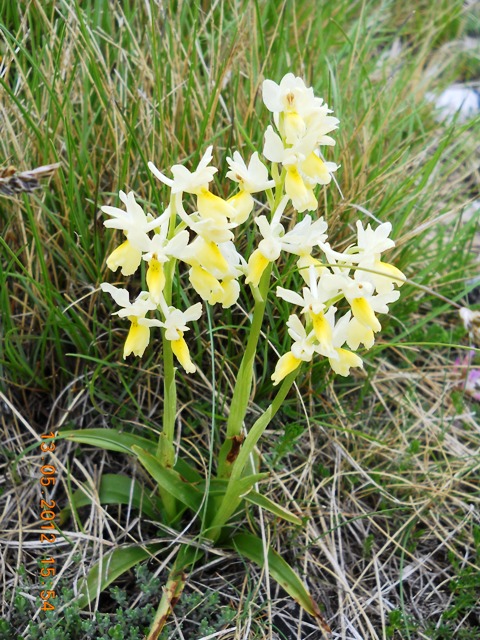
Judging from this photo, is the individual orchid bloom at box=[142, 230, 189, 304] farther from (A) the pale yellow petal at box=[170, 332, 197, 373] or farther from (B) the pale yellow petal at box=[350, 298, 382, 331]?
(B) the pale yellow petal at box=[350, 298, 382, 331]

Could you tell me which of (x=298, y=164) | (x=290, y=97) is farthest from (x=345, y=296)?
(x=290, y=97)

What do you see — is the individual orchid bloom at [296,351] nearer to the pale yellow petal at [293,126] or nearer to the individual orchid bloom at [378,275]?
the individual orchid bloom at [378,275]

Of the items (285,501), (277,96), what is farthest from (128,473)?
(277,96)

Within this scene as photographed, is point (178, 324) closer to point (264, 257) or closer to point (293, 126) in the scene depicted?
point (264, 257)

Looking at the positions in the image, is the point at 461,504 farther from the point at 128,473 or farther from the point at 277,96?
the point at 277,96

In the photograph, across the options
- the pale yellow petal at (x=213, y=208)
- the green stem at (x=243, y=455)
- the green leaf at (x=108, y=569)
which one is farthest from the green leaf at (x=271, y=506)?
the pale yellow petal at (x=213, y=208)
